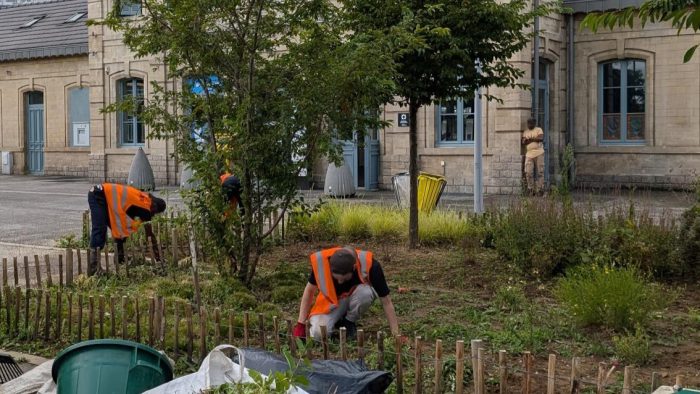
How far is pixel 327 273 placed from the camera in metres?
6.80

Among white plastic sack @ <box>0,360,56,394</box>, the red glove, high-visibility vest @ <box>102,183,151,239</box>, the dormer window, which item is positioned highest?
the dormer window

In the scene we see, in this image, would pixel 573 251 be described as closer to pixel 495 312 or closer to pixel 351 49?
pixel 495 312

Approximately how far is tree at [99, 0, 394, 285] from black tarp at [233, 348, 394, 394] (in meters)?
3.29

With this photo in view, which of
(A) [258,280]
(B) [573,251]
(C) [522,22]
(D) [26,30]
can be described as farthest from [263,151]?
(D) [26,30]

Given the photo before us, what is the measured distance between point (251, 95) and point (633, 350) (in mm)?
4021

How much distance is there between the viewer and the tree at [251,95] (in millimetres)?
8312

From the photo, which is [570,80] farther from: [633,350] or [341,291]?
[633,350]

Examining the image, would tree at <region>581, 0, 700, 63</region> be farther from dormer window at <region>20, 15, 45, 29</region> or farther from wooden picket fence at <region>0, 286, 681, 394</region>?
dormer window at <region>20, 15, 45, 29</region>

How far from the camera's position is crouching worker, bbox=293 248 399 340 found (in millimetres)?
6570

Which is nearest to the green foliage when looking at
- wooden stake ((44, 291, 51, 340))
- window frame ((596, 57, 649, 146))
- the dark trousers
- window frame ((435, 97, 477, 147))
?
wooden stake ((44, 291, 51, 340))

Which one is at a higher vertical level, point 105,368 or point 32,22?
point 32,22

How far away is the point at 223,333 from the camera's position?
700 centimetres

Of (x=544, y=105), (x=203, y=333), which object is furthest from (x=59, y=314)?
(x=544, y=105)

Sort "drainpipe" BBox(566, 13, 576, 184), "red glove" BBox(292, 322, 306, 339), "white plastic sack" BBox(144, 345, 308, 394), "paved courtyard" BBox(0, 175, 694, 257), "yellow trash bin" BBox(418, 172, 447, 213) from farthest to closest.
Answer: "drainpipe" BBox(566, 13, 576, 184) → "yellow trash bin" BBox(418, 172, 447, 213) → "paved courtyard" BBox(0, 175, 694, 257) → "red glove" BBox(292, 322, 306, 339) → "white plastic sack" BBox(144, 345, 308, 394)
